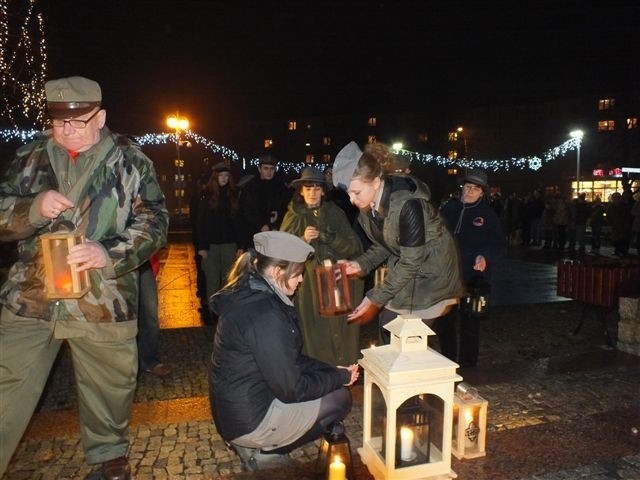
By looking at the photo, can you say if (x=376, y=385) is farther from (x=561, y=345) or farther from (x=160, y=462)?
(x=561, y=345)

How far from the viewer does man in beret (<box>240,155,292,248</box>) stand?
6.63 meters

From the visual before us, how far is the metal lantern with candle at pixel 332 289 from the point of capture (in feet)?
12.8

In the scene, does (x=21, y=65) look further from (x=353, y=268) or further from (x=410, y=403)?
(x=410, y=403)

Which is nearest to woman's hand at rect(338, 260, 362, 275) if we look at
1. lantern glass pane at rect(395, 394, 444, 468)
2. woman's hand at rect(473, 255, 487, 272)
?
lantern glass pane at rect(395, 394, 444, 468)

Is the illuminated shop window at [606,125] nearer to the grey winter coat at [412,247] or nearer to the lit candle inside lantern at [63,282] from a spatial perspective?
the grey winter coat at [412,247]

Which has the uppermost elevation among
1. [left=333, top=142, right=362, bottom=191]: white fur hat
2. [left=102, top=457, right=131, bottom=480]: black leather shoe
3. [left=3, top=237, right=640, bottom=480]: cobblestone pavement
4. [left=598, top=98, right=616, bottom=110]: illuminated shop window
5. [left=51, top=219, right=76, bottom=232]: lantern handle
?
[left=598, top=98, right=616, bottom=110]: illuminated shop window

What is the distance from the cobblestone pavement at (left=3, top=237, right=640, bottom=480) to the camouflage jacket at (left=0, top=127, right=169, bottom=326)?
1036 millimetres

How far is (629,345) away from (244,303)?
181 inches

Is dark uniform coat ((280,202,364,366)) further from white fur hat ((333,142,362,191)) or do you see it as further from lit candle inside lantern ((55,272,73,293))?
lit candle inside lantern ((55,272,73,293))

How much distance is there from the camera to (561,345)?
6.08m

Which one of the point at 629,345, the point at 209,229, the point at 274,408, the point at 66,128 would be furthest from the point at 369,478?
the point at 209,229

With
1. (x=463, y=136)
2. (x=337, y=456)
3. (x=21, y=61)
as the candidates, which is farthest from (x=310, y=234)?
(x=463, y=136)

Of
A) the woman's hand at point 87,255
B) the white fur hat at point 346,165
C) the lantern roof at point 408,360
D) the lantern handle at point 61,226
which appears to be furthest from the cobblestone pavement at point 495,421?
the white fur hat at point 346,165

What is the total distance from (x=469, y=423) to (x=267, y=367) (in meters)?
1.45
